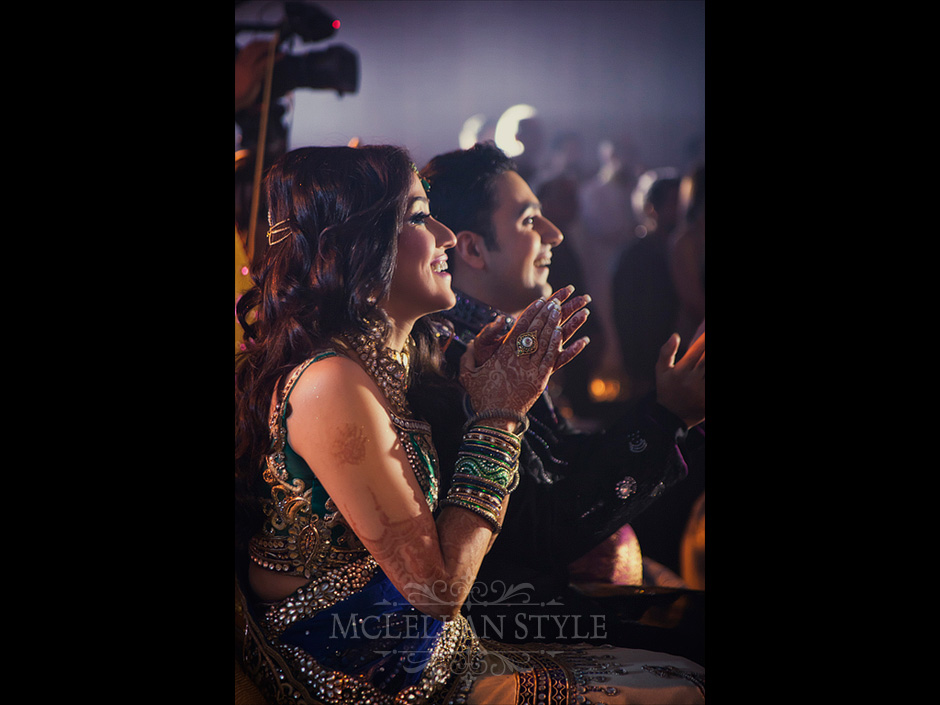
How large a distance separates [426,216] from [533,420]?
0.61 metres

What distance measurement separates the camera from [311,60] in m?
2.09

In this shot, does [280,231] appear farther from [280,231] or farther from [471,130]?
[471,130]

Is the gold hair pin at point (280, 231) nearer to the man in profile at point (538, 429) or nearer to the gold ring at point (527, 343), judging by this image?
the man in profile at point (538, 429)

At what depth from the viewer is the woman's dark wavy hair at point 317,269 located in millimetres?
1955

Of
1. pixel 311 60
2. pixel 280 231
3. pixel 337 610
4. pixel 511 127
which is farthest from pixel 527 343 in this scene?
pixel 311 60

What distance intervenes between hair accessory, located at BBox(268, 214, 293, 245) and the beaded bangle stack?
0.71m

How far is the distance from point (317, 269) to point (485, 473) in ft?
2.21

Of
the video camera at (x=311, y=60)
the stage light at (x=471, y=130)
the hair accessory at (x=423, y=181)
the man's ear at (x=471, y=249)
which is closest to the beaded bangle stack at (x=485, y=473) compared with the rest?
the man's ear at (x=471, y=249)

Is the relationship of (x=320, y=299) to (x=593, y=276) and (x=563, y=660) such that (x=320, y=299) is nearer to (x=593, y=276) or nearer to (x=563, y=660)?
(x=593, y=276)

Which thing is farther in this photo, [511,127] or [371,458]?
[511,127]

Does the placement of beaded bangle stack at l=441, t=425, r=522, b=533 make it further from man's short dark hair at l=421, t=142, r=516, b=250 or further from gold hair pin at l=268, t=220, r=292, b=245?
gold hair pin at l=268, t=220, r=292, b=245

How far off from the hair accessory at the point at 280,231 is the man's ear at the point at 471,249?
443mm

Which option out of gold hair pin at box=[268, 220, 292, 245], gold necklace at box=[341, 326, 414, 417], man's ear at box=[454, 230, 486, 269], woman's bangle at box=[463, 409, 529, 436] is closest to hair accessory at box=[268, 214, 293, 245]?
gold hair pin at box=[268, 220, 292, 245]

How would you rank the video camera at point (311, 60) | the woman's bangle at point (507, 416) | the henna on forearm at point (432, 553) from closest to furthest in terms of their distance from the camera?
the henna on forearm at point (432, 553)
the woman's bangle at point (507, 416)
the video camera at point (311, 60)
